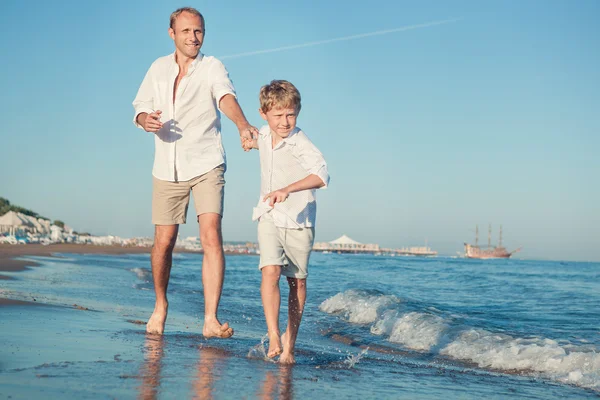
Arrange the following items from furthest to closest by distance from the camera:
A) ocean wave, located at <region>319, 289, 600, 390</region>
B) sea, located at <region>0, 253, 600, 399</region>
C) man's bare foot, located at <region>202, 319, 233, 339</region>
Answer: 1. ocean wave, located at <region>319, 289, 600, 390</region>
2. man's bare foot, located at <region>202, 319, 233, 339</region>
3. sea, located at <region>0, 253, 600, 399</region>

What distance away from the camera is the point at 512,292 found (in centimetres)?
1362

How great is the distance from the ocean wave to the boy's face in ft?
7.94

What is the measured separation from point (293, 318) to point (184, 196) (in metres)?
1.25

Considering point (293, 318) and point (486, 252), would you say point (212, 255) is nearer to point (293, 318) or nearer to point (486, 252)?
point (293, 318)

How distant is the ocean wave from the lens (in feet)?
16.3

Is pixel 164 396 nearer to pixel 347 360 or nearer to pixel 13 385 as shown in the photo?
pixel 13 385

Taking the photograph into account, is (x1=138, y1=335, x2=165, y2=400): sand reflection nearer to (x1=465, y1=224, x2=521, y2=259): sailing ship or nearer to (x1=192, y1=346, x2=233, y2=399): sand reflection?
(x1=192, y1=346, x2=233, y2=399): sand reflection

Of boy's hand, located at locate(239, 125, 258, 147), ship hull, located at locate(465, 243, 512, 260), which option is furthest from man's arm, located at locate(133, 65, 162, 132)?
ship hull, located at locate(465, 243, 512, 260)

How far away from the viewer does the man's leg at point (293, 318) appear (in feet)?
12.8

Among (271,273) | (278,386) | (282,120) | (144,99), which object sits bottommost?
(278,386)

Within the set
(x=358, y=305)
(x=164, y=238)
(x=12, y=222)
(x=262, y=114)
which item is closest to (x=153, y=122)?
(x=262, y=114)

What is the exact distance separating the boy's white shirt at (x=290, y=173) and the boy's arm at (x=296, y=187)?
11 cm

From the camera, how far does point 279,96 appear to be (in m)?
3.89

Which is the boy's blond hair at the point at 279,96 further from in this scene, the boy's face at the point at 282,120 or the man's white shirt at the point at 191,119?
the man's white shirt at the point at 191,119
